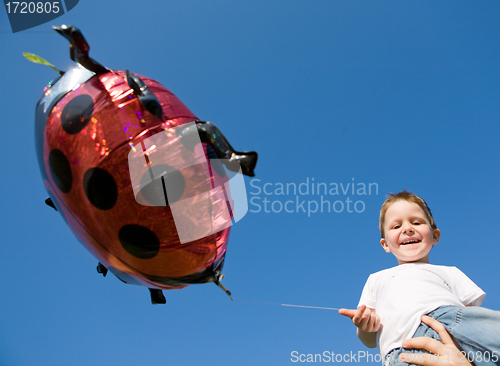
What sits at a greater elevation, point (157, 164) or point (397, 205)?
point (157, 164)

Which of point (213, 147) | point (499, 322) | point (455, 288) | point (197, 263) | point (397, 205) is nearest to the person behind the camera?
point (499, 322)

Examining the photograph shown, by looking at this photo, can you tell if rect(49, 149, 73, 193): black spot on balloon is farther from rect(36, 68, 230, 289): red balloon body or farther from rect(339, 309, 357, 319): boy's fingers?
rect(339, 309, 357, 319): boy's fingers

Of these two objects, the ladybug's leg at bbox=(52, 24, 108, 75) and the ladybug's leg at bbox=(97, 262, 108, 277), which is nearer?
the ladybug's leg at bbox=(52, 24, 108, 75)

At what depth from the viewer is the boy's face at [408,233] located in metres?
2.07

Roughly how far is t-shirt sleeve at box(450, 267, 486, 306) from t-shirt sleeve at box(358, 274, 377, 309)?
461 millimetres

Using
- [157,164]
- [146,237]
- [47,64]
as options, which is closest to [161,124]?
[157,164]

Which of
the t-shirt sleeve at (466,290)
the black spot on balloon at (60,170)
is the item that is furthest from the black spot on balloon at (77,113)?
the t-shirt sleeve at (466,290)

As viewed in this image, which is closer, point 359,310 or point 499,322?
point 499,322

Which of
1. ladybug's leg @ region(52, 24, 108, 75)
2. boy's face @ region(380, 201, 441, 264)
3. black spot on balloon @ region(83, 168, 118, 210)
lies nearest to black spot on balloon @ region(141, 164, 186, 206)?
black spot on balloon @ region(83, 168, 118, 210)

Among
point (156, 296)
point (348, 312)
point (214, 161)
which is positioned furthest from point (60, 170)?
point (348, 312)

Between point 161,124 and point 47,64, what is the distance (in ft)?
3.23

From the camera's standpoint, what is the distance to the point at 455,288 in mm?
1929

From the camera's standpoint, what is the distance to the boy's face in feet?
6.79

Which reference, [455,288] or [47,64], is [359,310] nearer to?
[455,288]
